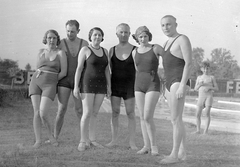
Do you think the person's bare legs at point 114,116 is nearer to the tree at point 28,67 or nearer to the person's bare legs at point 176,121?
the person's bare legs at point 176,121

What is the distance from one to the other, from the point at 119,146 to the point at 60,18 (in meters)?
1.97

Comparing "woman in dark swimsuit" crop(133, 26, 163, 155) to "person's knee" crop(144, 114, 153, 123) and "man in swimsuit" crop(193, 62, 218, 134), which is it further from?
"man in swimsuit" crop(193, 62, 218, 134)

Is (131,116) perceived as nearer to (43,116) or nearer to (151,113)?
(151,113)

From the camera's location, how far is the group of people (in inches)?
115

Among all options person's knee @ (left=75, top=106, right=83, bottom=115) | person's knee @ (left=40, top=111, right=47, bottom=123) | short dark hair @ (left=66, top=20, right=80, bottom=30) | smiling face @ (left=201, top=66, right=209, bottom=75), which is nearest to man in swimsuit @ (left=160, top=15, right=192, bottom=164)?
smiling face @ (left=201, top=66, right=209, bottom=75)

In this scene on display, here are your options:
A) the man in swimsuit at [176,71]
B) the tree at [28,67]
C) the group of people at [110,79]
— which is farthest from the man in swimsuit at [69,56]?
the man in swimsuit at [176,71]

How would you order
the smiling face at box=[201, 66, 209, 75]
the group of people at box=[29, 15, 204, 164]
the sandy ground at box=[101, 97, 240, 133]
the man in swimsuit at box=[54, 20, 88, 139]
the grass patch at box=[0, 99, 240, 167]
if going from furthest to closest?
1. the sandy ground at box=[101, 97, 240, 133]
2. the smiling face at box=[201, 66, 209, 75]
3. the man in swimsuit at box=[54, 20, 88, 139]
4. the grass patch at box=[0, 99, 240, 167]
5. the group of people at box=[29, 15, 204, 164]

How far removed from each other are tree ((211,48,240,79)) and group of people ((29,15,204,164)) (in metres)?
0.96

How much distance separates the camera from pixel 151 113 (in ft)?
10.2

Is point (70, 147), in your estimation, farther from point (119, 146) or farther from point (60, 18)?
point (60, 18)

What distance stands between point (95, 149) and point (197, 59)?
1882 mm

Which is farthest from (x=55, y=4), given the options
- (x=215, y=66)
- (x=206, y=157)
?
(x=206, y=157)

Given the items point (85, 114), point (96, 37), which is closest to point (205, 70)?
point (96, 37)

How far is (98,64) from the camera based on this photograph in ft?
10.8
